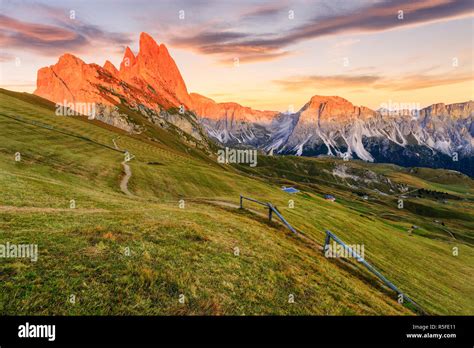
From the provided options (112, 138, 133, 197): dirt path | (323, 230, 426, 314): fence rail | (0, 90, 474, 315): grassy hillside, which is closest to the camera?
(0, 90, 474, 315): grassy hillside

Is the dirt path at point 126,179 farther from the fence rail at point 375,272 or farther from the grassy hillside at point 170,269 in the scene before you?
the fence rail at point 375,272

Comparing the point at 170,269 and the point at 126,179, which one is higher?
the point at 126,179

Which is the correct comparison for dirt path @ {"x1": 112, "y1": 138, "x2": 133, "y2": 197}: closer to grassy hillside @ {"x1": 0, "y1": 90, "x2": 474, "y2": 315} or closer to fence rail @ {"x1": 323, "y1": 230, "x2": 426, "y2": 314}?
grassy hillside @ {"x1": 0, "y1": 90, "x2": 474, "y2": 315}

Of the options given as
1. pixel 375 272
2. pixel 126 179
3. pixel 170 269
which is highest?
pixel 126 179

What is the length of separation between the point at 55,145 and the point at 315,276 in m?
72.3

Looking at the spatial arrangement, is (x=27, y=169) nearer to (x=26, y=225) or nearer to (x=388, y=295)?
(x=26, y=225)

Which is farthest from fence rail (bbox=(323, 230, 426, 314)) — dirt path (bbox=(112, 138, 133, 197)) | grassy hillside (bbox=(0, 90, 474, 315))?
dirt path (bbox=(112, 138, 133, 197))

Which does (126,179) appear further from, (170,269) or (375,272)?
(375,272)

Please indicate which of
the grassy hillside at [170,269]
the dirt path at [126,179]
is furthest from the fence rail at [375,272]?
the dirt path at [126,179]

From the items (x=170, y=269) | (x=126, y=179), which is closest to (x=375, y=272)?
(x=170, y=269)
